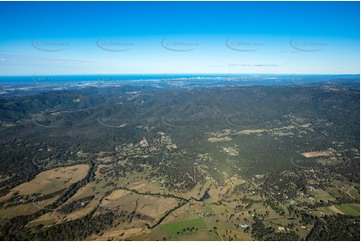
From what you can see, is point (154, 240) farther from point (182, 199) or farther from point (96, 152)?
point (96, 152)

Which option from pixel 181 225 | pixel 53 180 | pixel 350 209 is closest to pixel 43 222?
pixel 53 180

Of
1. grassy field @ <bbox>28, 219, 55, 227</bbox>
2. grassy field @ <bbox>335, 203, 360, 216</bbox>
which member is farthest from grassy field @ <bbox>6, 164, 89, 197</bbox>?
grassy field @ <bbox>335, 203, 360, 216</bbox>

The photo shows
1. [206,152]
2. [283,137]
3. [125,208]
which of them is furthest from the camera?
[283,137]

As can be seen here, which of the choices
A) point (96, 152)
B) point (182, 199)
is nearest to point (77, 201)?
point (182, 199)

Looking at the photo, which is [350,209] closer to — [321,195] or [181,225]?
[321,195]

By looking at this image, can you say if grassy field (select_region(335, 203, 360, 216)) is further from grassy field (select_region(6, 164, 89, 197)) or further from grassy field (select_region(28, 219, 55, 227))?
grassy field (select_region(6, 164, 89, 197))

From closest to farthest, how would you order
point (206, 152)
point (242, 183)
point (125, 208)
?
point (125, 208), point (242, 183), point (206, 152)
